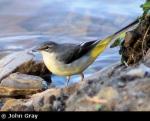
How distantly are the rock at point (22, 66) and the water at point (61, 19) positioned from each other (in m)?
1.78

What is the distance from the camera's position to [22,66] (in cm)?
1039

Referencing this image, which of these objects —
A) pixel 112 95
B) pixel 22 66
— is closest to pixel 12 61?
pixel 22 66

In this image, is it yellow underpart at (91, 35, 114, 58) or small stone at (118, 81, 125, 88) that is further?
yellow underpart at (91, 35, 114, 58)

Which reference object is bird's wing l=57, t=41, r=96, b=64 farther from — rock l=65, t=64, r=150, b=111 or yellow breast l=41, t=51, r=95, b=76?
rock l=65, t=64, r=150, b=111

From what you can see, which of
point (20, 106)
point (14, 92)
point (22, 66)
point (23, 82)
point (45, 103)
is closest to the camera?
point (45, 103)

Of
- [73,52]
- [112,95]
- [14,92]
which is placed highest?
[112,95]

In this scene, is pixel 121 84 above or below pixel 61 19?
above

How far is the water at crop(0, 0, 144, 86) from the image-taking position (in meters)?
13.1

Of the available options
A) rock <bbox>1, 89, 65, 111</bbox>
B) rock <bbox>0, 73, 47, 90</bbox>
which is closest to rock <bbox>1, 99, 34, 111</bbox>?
rock <bbox>1, 89, 65, 111</bbox>

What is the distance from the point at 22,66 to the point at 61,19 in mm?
3841

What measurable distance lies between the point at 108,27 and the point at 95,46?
5.12m

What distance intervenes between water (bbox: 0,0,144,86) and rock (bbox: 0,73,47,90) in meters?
2.78

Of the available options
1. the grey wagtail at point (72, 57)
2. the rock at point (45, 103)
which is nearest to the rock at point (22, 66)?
the grey wagtail at point (72, 57)

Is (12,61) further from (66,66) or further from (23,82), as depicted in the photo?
(66,66)
